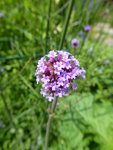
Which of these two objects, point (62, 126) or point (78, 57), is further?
point (62, 126)

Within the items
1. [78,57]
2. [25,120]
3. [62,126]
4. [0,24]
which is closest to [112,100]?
[62,126]

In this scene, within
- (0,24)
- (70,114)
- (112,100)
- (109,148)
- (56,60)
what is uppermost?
(0,24)

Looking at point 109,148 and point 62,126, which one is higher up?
point 62,126

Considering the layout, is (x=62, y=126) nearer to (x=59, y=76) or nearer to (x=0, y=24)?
(x=59, y=76)

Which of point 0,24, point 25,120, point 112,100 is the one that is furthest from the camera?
point 0,24

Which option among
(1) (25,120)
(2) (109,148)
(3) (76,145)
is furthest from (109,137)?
(1) (25,120)

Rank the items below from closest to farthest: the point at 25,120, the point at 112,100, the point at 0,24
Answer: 1. the point at 25,120
2. the point at 112,100
3. the point at 0,24

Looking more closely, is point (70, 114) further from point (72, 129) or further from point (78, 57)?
point (78, 57)
